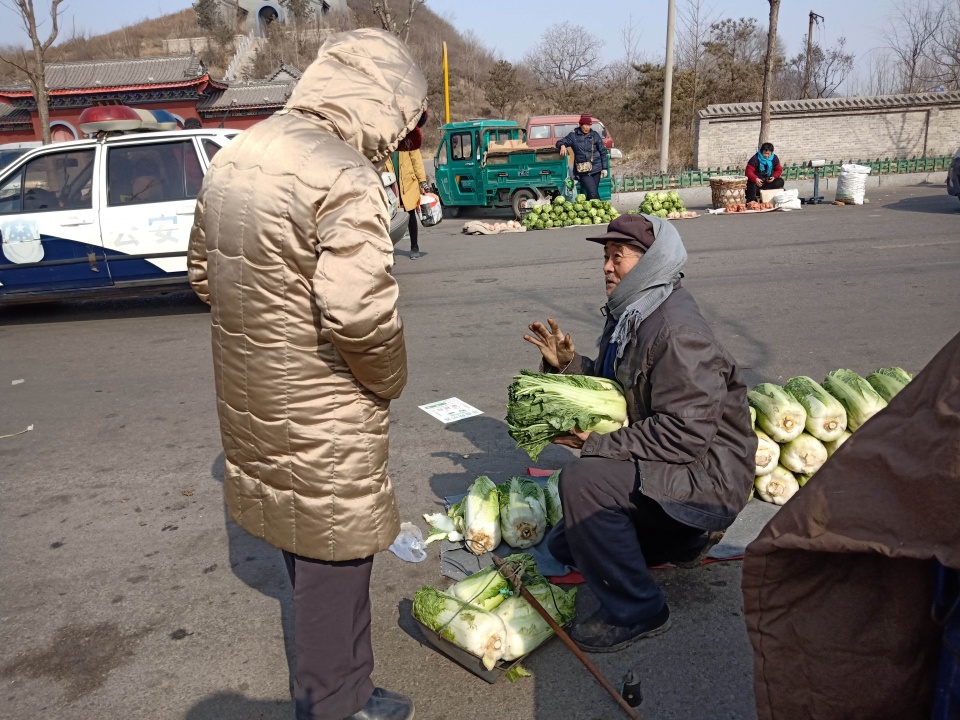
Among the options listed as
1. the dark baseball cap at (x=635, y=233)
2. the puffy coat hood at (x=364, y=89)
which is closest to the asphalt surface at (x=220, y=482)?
the dark baseball cap at (x=635, y=233)

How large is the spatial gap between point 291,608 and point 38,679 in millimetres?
939

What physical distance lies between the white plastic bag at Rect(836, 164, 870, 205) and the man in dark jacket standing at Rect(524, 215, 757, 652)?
51.8ft

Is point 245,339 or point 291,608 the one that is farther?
point 291,608

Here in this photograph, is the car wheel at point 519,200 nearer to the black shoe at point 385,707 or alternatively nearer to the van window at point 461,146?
the van window at point 461,146

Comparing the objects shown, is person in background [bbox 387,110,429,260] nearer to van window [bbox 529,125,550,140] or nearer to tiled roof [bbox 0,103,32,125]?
van window [bbox 529,125,550,140]

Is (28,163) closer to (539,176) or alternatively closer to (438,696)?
(438,696)

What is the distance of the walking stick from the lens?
244cm

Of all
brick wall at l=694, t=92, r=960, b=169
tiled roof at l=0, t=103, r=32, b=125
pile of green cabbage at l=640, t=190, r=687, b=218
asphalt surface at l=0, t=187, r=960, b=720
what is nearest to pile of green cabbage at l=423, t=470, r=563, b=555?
asphalt surface at l=0, t=187, r=960, b=720

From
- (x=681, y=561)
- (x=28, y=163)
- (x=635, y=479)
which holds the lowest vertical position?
(x=681, y=561)

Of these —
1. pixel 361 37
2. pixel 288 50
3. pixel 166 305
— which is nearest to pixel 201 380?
pixel 166 305

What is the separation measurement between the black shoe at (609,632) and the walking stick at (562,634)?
0.31 feet

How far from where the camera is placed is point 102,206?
25.8 feet

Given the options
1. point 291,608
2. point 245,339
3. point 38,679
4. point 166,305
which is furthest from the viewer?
point 166,305

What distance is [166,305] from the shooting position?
916cm
